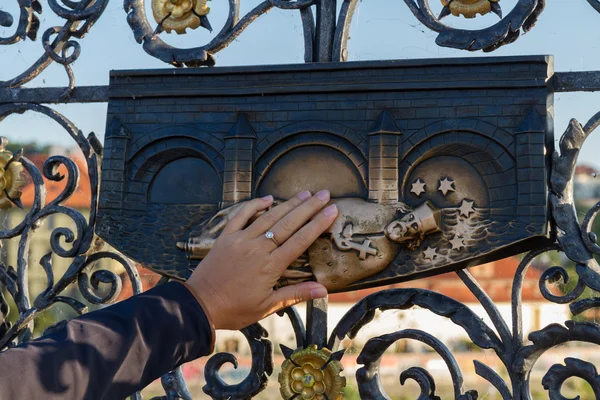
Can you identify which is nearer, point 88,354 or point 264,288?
point 88,354

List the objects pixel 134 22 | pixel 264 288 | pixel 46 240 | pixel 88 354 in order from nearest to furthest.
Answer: pixel 88 354, pixel 264 288, pixel 134 22, pixel 46 240

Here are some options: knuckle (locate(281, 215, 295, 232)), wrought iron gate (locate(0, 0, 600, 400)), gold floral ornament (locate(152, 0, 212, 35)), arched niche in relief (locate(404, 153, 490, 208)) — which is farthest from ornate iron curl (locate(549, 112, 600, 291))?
gold floral ornament (locate(152, 0, 212, 35))

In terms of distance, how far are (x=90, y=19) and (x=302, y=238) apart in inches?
29.3

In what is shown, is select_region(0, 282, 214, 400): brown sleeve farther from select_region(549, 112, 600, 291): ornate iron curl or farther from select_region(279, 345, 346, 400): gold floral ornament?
select_region(549, 112, 600, 291): ornate iron curl

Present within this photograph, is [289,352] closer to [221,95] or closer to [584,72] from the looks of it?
[221,95]

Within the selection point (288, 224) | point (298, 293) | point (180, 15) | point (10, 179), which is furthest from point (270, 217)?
point (10, 179)

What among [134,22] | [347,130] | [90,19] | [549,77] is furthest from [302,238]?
[90,19]

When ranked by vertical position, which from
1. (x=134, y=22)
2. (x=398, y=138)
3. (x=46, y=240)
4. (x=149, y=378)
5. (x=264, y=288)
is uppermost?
(x=134, y=22)

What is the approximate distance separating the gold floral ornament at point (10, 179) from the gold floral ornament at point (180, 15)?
0.43m

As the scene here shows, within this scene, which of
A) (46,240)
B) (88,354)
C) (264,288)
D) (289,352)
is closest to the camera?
Answer: (88,354)

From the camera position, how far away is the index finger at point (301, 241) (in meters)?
1.53

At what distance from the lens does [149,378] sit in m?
1.46

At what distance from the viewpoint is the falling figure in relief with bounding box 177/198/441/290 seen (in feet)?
5.00

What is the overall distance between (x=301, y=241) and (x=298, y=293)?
0.09m
